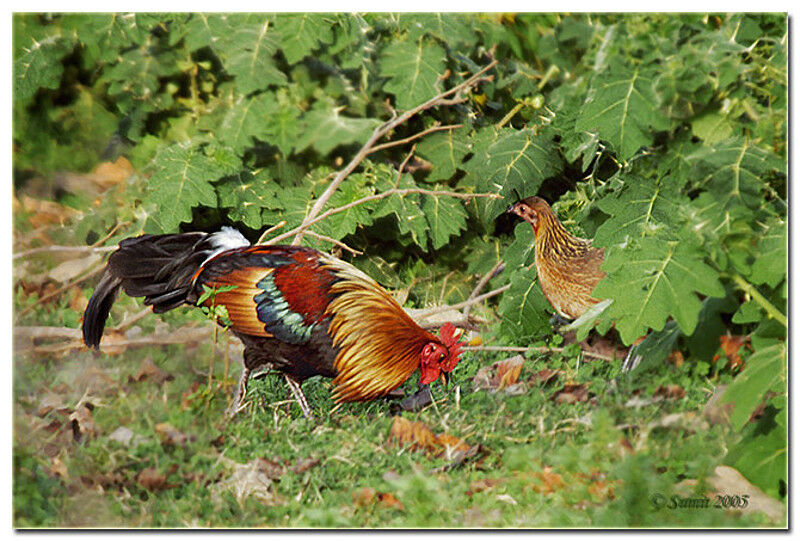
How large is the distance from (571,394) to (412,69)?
52.8 inches

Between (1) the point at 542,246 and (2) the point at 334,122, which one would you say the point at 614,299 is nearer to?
(1) the point at 542,246

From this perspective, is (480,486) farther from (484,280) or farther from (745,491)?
(745,491)

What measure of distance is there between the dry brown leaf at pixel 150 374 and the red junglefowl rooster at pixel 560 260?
1.43 meters

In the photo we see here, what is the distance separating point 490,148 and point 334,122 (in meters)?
0.58

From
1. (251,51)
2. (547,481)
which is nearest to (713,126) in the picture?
(547,481)

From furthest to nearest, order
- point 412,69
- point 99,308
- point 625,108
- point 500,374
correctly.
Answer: point 500,374
point 99,308
point 412,69
point 625,108

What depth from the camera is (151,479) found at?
339 centimetres

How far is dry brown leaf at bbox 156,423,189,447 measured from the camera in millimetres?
3420

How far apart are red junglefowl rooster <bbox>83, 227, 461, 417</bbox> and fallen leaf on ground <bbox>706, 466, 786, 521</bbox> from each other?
1.12 m

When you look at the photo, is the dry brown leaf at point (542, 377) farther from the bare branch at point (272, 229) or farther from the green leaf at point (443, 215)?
the bare branch at point (272, 229)

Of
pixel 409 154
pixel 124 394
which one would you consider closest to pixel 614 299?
pixel 409 154

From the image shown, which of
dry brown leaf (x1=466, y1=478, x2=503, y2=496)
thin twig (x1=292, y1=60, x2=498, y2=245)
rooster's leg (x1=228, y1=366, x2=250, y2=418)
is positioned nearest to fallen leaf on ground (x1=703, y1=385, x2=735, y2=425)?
dry brown leaf (x1=466, y1=478, x2=503, y2=496)

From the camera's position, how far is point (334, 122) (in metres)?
3.37

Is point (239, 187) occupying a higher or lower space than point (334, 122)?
lower
